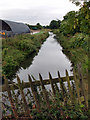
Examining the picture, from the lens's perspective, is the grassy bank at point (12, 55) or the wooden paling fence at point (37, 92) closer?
the wooden paling fence at point (37, 92)

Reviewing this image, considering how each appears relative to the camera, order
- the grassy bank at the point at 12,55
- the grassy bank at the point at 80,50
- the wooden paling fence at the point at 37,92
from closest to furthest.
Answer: the wooden paling fence at the point at 37,92
the grassy bank at the point at 80,50
the grassy bank at the point at 12,55

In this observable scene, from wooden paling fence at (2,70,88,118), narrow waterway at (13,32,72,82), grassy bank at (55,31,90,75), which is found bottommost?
narrow waterway at (13,32,72,82)

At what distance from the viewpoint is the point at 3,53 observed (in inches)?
433

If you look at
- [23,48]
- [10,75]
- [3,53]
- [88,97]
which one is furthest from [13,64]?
[88,97]

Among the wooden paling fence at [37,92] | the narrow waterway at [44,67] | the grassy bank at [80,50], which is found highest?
the grassy bank at [80,50]

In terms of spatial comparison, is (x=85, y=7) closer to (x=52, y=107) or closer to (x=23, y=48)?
(x=52, y=107)

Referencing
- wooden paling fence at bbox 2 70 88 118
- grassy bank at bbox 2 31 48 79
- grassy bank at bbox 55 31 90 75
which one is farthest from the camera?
grassy bank at bbox 2 31 48 79

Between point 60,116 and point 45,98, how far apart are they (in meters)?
0.51

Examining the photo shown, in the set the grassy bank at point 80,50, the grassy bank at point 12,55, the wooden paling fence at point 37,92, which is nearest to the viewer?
the wooden paling fence at point 37,92

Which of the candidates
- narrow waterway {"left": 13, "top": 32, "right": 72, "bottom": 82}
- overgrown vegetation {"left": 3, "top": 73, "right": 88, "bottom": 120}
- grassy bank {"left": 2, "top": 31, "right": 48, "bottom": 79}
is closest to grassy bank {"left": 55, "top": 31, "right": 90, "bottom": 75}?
overgrown vegetation {"left": 3, "top": 73, "right": 88, "bottom": 120}

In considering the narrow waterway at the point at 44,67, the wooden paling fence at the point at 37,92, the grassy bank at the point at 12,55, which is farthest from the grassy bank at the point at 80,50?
the grassy bank at the point at 12,55

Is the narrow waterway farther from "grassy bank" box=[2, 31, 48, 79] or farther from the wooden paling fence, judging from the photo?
the wooden paling fence

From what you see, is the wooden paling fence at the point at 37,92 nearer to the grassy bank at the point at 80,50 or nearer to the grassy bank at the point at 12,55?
the grassy bank at the point at 80,50

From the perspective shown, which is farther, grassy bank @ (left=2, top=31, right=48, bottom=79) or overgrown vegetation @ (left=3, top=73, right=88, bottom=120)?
grassy bank @ (left=2, top=31, right=48, bottom=79)
